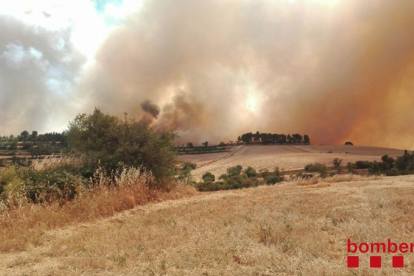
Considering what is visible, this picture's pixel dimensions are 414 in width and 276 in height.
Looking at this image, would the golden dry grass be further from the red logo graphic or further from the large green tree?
the large green tree

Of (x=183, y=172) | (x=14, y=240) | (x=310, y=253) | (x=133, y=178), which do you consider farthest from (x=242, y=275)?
(x=183, y=172)

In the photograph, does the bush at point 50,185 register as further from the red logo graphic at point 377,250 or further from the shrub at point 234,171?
the shrub at point 234,171

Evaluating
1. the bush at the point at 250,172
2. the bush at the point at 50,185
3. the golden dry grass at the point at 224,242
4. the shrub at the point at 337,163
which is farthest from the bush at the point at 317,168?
the bush at the point at 50,185

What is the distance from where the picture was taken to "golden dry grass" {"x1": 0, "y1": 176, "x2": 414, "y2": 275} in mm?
4750

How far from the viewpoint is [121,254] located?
18.2 ft

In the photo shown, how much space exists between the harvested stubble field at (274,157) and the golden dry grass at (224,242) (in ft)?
110

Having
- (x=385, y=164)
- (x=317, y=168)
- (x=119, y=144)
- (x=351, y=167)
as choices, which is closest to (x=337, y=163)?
(x=351, y=167)

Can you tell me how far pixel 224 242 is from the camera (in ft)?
19.4

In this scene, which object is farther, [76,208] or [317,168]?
[317,168]

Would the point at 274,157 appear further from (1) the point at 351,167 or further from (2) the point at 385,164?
(2) the point at 385,164

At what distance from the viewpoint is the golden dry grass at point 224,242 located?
4750 mm

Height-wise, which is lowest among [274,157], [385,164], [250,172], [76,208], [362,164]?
[250,172]

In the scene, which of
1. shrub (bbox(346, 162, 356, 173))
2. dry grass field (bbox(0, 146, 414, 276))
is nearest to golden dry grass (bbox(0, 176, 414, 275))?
dry grass field (bbox(0, 146, 414, 276))

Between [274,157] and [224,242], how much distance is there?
59274 millimetres
